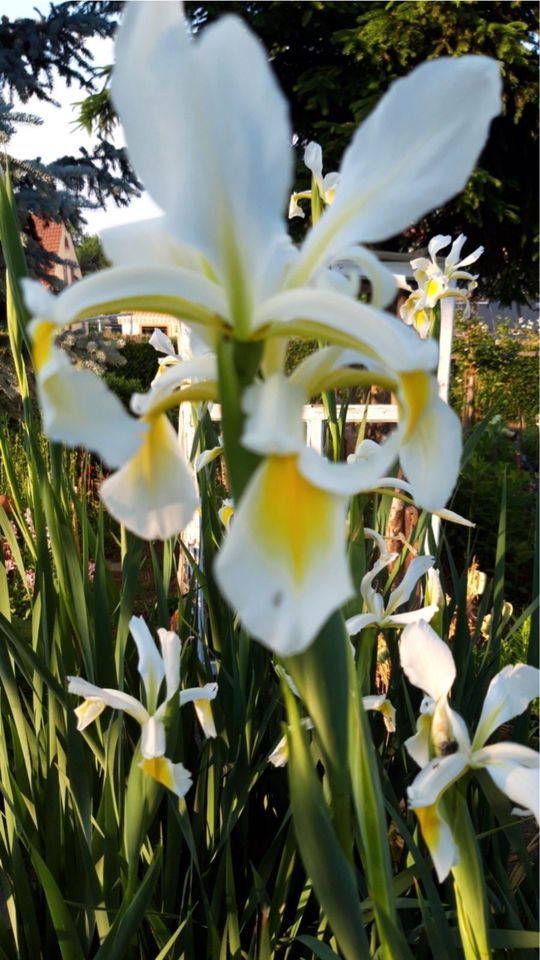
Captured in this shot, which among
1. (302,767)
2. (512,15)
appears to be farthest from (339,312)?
(512,15)

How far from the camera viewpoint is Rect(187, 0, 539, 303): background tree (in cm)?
577

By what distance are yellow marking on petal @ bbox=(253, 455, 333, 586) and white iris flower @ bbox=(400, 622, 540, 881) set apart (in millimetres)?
305

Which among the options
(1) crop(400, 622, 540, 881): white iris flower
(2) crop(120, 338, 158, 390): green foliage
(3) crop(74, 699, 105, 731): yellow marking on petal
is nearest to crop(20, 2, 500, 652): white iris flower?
(1) crop(400, 622, 540, 881): white iris flower

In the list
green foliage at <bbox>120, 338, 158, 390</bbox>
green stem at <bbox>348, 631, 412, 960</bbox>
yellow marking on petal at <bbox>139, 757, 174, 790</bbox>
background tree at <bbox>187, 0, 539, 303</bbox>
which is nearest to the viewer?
green stem at <bbox>348, 631, 412, 960</bbox>

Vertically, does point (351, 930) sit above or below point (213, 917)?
above

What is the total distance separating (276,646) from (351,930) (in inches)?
11.8

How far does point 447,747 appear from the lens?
675 millimetres

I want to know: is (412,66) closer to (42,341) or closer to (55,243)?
(42,341)

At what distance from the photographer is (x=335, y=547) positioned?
0.38 meters

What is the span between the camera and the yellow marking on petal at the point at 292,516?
0.39 meters

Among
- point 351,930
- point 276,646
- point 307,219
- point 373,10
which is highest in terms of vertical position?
point 373,10

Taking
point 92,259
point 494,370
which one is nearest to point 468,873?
point 494,370

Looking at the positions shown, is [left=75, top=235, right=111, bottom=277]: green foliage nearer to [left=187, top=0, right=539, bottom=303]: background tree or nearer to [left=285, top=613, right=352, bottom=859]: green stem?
[left=285, top=613, right=352, bottom=859]: green stem

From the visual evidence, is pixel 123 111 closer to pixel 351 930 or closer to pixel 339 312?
pixel 339 312
